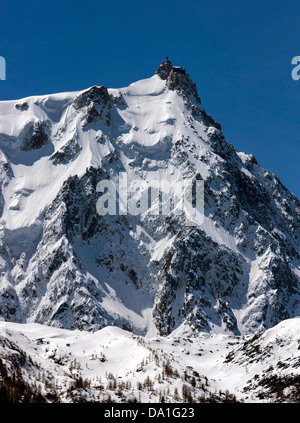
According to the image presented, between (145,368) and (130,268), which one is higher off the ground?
(130,268)

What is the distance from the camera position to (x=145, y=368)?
1895 inches

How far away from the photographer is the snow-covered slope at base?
42.3 metres

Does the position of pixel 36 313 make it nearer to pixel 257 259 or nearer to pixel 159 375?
pixel 257 259

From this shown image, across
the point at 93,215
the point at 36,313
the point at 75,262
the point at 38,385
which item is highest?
the point at 93,215

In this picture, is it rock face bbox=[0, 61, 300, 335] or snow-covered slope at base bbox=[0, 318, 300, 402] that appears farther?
rock face bbox=[0, 61, 300, 335]

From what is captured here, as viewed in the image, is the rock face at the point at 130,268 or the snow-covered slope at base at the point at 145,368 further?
the rock face at the point at 130,268

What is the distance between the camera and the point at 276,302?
181 metres

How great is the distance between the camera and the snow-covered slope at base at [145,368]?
42281 millimetres

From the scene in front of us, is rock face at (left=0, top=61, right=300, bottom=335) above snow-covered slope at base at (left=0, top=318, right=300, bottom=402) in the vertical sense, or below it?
above

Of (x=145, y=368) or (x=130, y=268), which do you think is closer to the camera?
(x=145, y=368)

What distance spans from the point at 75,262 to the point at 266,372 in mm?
130915

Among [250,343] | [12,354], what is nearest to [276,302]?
[250,343]

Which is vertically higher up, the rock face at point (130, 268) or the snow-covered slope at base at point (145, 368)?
the rock face at point (130, 268)
